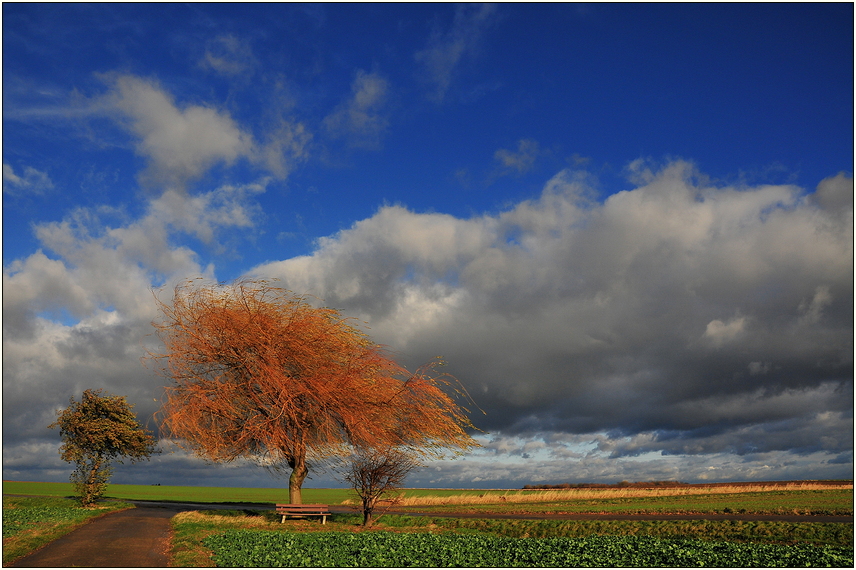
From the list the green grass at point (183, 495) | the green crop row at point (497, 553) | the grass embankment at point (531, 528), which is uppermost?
the green crop row at point (497, 553)

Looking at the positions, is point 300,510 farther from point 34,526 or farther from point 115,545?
point 34,526

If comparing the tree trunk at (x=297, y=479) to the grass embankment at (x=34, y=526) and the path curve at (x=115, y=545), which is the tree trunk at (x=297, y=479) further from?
the grass embankment at (x=34, y=526)

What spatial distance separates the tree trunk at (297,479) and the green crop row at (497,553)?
812 centimetres

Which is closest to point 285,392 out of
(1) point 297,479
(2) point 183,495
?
(1) point 297,479

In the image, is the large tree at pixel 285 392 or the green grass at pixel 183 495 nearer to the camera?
the large tree at pixel 285 392

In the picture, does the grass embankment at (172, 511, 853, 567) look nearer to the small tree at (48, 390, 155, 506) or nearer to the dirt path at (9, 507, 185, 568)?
the dirt path at (9, 507, 185, 568)

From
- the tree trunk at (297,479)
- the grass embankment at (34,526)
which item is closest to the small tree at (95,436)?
the grass embankment at (34,526)

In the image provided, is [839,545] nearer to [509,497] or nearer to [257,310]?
[257,310]

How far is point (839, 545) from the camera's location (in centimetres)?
1725

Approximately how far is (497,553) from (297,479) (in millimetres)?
14136

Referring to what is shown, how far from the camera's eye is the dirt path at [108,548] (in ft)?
47.5

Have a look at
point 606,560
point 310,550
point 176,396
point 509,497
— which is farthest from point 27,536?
point 509,497

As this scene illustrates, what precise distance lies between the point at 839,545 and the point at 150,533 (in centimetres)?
2560

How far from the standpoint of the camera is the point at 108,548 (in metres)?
16.8
